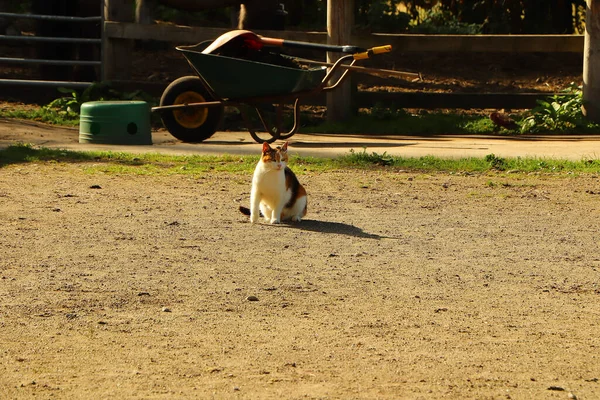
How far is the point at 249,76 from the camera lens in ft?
33.2

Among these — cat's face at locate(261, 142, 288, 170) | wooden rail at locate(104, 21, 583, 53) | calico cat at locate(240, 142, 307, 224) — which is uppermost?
wooden rail at locate(104, 21, 583, 53)

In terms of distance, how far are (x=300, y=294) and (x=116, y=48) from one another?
28.7ft

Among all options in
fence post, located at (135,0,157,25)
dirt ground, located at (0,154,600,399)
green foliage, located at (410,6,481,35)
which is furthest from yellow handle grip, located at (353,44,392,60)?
green foliage, located at (410,6,481,35)

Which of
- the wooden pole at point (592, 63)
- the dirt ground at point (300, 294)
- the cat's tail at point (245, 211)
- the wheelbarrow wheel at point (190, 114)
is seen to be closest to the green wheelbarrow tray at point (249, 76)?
the wheelbarrow wheel at point (190, 114)

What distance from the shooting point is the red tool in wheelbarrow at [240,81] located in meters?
10.0

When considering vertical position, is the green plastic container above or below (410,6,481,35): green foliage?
below

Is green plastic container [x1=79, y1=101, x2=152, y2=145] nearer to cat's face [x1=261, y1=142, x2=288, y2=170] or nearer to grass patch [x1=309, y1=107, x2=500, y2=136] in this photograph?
grass patch [x1=309, y1=107, x2=500, y2=136]

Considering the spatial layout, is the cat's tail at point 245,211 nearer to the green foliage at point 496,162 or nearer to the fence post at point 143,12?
the green foliage at point 496,162

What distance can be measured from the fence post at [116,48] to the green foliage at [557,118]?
4.96 metres

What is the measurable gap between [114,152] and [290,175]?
130 inches

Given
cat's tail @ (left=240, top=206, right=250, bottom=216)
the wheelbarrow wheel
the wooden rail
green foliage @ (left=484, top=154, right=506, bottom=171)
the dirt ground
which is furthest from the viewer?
the wooden rail

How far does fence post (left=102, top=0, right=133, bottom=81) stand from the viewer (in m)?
13.0

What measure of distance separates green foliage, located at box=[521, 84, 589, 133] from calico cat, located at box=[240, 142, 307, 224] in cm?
562

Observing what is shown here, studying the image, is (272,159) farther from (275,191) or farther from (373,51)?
(373,51)
